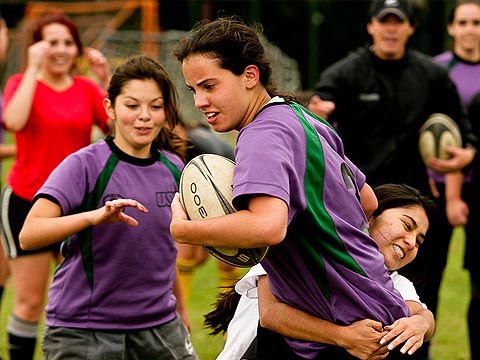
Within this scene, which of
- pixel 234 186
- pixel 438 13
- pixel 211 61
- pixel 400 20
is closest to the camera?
pixel 234 186

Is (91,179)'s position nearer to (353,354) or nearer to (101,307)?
(101,307)

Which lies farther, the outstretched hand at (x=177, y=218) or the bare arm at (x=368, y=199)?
the bare arm at (x=368, y=199)

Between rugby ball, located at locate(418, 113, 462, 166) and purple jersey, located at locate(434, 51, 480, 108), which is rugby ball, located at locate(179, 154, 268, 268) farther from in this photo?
purple jersey, located at locate(434, 51, 480, 108)

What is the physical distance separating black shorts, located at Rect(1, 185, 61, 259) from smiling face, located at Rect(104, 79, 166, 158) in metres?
1.42

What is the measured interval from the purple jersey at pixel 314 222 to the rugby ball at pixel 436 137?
2.60m

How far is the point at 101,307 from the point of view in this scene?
4.16 meters

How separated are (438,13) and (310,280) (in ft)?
58.5

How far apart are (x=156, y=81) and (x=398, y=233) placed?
4.70ft

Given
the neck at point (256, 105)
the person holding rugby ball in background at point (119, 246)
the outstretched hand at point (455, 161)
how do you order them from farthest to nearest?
the outstretched hand at point (455, 161), the person holding rugby ball in background at point (119, 246), the neck at point (256, 105)

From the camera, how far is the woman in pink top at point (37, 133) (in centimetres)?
559

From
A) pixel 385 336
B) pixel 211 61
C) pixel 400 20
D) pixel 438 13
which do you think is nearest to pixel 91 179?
pixel 211 61

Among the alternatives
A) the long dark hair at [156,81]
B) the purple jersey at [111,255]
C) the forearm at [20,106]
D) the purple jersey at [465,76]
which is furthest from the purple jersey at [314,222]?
the purple jersey at [465,76]

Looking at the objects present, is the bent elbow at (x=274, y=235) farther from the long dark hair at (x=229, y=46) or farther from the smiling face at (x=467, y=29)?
the smiling face at (x=467, y=29)

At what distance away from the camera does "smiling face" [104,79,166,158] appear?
432cm
